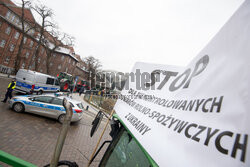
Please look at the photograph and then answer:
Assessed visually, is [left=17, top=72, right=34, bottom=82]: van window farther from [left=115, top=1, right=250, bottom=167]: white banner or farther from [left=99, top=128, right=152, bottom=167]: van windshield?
[left=115, top=1, right=250, bottom=167]: white banner

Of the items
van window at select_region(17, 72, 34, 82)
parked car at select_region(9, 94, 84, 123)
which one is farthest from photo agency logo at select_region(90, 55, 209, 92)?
van window at select_region(17, 72, 34, 82)

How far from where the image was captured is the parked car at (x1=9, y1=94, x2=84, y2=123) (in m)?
7.35

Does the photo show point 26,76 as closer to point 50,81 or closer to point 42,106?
point 50,81

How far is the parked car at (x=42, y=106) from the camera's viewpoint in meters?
7.35

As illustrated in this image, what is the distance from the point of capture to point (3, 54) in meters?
29.1

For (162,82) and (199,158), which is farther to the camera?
(162,82)

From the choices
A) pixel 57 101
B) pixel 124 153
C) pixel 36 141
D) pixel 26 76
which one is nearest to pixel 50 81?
pixel 26 76

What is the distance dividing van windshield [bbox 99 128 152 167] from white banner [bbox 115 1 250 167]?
0.82m

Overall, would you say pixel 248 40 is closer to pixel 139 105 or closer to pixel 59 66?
pixel 139 105

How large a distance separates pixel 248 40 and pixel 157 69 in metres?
1.18

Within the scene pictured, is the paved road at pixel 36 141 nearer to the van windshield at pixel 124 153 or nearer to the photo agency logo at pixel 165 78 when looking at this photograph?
the van windshield at pixel 124 153

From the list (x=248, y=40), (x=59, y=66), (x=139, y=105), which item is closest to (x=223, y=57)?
(x=248, y=40)

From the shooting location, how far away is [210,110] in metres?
0.76

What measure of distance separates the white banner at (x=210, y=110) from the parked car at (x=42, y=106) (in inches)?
292
